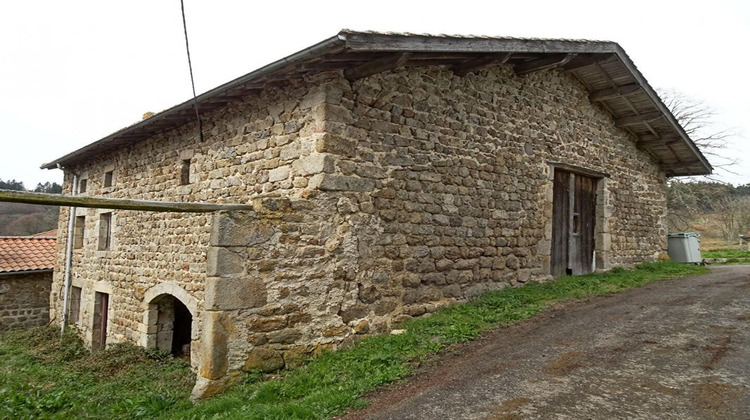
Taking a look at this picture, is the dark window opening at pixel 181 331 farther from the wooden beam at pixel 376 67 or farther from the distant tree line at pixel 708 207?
the distant tree line at pixel 708 207

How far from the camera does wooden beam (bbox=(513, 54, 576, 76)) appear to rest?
7.19 metres

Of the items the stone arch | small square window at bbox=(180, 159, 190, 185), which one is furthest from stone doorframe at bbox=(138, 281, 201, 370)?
small square window at bbox=(180, 159, 190, 185)

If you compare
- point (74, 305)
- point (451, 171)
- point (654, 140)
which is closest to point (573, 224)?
point (654, 140)

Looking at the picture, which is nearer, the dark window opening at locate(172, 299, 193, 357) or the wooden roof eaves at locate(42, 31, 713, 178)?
the wooden roof eaves at locate(42, 31, 713, 178)

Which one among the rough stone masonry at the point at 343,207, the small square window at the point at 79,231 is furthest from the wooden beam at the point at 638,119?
the small square window at the point at 79,231

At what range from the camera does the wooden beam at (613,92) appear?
8.81 m

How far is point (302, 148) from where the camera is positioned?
18.5 feet

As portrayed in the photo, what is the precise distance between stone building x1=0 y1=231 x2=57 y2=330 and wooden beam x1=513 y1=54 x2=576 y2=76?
44.2ft

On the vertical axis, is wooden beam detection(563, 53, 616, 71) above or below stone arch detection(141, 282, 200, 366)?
above

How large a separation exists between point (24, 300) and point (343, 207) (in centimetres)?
1248

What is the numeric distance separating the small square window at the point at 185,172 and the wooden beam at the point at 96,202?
346 centimetres

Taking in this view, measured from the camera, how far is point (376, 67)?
5.32 meters

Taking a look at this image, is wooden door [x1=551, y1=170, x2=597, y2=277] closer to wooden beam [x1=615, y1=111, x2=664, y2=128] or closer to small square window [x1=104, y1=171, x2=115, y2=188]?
wooden beam [x1=615, y1=111, x2=664, y2=128]

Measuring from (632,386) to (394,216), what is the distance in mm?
3066
